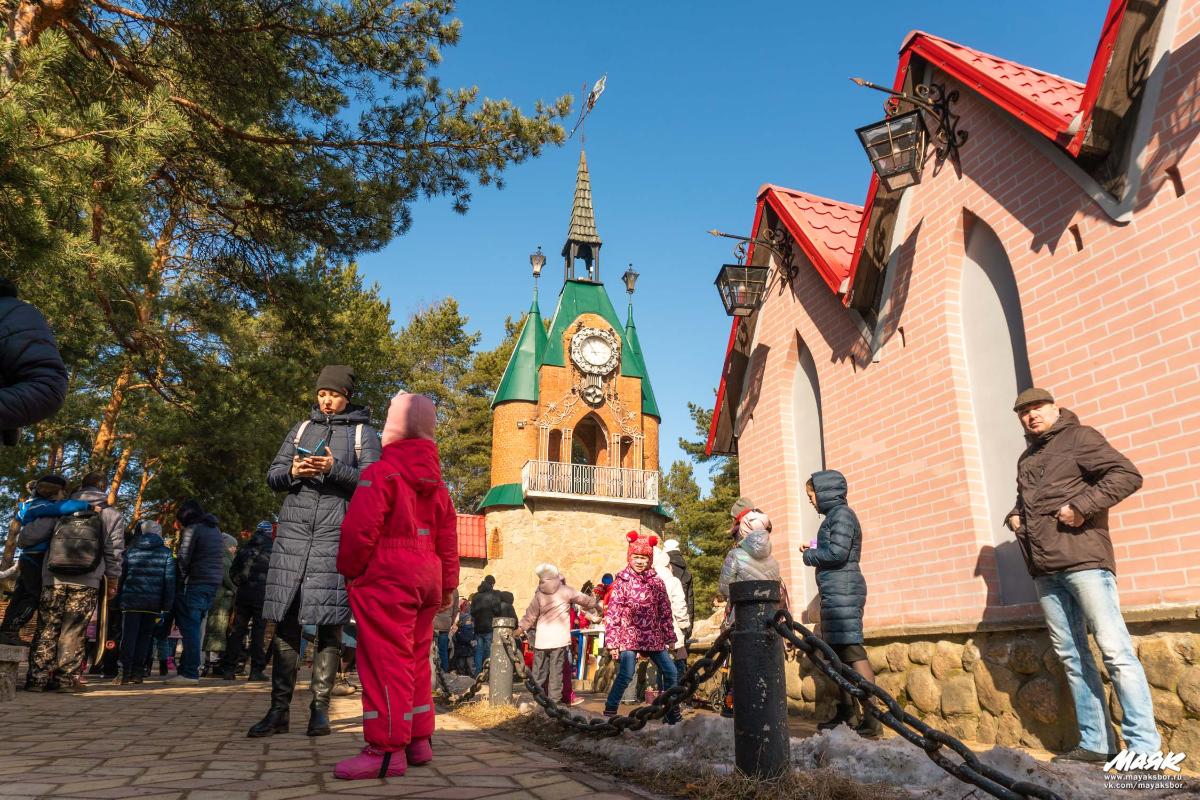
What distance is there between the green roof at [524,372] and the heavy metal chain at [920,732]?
2384cm

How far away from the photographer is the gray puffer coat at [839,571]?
217 inches

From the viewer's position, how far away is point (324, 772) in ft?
11.4

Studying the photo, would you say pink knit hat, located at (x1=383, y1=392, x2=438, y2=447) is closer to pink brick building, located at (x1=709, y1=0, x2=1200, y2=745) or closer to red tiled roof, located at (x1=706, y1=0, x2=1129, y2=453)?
pink brick building, located at (x1=709, y1=0, x2=1200, y2=745)

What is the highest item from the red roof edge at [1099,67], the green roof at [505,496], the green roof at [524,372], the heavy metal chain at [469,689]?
the green roof at [524,372]

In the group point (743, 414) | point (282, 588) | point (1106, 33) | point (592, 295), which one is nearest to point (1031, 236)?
point (1106, 33)

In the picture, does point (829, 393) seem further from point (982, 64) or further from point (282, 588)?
point (282, 588)

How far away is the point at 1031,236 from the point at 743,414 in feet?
15.5

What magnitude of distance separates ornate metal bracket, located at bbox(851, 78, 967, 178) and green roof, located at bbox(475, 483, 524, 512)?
65.0 feet

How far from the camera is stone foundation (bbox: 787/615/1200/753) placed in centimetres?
417

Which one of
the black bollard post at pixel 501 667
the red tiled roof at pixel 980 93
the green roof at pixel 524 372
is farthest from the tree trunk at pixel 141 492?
the red tiled roof at pixel 980 93

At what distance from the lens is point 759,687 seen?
3156 millimetres

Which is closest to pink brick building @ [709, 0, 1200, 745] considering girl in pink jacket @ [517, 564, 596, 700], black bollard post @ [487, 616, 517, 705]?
girl in pink jacket @ [517, 564, 596, 700]

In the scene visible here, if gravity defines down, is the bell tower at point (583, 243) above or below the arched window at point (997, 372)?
above

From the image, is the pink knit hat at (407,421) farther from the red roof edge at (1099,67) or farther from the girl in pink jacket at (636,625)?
the red roof edge at (1099,67)
